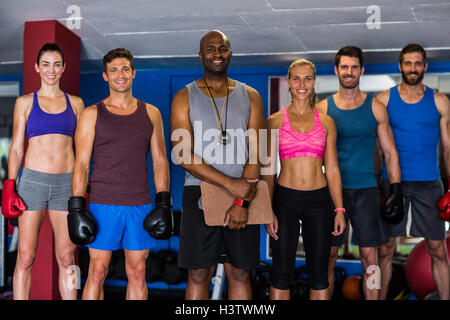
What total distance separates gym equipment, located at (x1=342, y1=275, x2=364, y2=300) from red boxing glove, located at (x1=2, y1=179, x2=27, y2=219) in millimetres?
2885

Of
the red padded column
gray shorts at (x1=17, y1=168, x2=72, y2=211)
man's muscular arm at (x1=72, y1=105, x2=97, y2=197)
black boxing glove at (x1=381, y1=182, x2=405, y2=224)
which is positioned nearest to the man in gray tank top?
man's muscular arm at (x1=72, y1=105, x2=97, y2=197)

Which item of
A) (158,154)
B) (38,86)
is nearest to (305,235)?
(158,154)

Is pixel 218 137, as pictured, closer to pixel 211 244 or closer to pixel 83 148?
pixel 211 244

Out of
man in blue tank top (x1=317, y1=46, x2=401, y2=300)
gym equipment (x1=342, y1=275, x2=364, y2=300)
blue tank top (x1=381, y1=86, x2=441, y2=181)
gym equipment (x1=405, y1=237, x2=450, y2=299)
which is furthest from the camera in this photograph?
gym equipment (x1=342, y1=275, x2=364, y2=300)

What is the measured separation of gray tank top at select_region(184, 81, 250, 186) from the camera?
2637 millimetres

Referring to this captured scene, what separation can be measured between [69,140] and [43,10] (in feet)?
3.86

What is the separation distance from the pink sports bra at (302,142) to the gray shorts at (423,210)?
33.8 inches

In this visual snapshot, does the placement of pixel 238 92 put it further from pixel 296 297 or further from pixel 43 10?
pixel 296 297

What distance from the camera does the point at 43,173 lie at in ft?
9.75

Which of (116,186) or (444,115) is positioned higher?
(444,115)

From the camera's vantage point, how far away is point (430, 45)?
433cm

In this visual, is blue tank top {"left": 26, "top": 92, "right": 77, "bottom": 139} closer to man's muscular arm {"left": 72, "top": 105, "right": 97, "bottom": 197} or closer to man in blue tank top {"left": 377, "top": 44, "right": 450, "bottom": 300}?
man's muscular arm {"left": 72, "top": 105, "right": 97, "bottom": 197}

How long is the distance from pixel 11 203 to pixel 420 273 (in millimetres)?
3195
